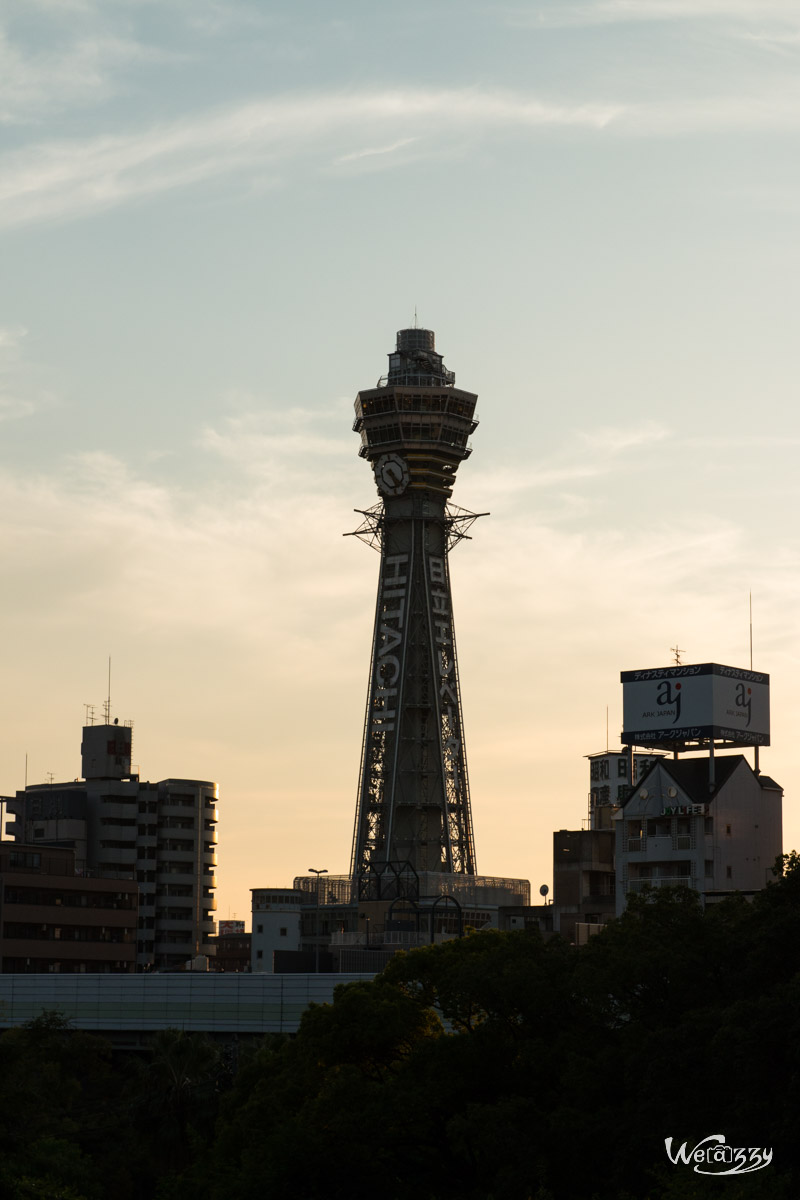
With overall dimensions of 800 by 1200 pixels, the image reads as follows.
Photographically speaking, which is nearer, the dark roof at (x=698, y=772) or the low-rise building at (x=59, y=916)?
the dark roof at (x=698, y=772)

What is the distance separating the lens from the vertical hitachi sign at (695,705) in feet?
472

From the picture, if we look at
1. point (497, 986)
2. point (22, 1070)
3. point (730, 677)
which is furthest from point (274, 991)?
point (497, 986)

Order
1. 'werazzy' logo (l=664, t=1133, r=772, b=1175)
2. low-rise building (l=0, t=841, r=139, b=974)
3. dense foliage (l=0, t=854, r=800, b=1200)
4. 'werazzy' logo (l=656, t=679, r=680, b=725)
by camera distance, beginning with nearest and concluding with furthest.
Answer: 1. 'werazzy' logo (l=664, t=1133, r=772, b=1175)
2. dense foliage (l=0, t=854, r=800, b=1200)
3. 'werazzy' logo (l=656, t=679, r=680, b=725)
4. low-rise building (l=0, t=841, r=139, b=974)

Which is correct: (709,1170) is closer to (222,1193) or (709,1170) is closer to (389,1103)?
(389,1103)

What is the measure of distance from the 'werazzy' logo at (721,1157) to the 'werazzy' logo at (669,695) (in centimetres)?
8817

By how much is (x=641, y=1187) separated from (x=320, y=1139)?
12.4m

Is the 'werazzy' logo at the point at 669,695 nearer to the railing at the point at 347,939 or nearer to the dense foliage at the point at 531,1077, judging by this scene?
the railing at the point at 347,939

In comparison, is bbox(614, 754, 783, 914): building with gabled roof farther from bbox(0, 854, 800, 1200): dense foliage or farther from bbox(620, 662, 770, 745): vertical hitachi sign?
bbox(0, 854, 800, 1200): dense foliage

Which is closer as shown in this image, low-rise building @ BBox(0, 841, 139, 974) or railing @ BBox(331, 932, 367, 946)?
railing @ BBox(331, 932, 367, 946)

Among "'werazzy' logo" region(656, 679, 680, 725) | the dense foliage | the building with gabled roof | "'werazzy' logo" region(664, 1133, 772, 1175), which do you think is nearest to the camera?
"'werazzy' logo" region(664, 1133, 772, 1175)

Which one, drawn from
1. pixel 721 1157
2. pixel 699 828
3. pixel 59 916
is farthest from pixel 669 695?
pixel 721 1157

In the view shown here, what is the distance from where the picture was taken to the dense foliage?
60.4 metres

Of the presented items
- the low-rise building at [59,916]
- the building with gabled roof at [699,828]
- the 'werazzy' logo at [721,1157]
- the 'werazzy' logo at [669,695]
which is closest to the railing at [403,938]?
the building with gabled roof at [699,828]

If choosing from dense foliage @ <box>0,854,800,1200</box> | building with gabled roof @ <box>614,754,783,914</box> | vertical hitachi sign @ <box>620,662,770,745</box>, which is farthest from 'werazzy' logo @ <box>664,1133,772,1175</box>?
vertical hitachi sign @ <box>620,662,770,745</box>
